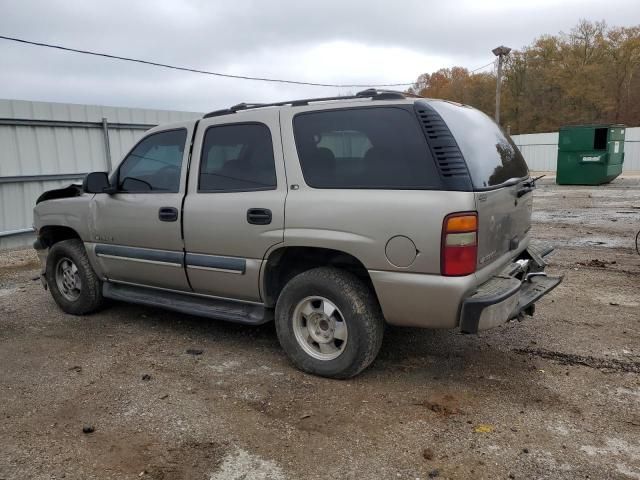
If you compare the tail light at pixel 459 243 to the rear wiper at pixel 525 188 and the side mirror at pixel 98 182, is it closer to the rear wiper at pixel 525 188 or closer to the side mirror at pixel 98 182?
the rear wiper at pixel 525 188

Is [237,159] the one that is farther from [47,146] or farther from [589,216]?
[589,216]

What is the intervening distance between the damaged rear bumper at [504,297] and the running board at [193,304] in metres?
1.64

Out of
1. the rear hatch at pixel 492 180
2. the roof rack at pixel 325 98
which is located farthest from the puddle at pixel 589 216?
the roof rack at pixel 325 98

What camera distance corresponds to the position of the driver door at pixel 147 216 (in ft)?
14.5

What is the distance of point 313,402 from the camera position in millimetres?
3469

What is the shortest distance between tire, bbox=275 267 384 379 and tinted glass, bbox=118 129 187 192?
1.50 m

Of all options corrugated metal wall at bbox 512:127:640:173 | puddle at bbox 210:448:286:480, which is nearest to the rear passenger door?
puddle at bbox 210:448:286:480

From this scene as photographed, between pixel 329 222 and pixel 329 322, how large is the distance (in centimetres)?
73

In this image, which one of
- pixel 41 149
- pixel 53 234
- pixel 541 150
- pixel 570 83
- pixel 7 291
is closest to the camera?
pixel 53 234

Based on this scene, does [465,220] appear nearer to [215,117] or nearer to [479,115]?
[479,115]

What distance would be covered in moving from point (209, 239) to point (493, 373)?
2392 mm

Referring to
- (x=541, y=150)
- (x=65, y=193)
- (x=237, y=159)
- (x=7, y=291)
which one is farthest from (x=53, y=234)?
(x=541, y=150)

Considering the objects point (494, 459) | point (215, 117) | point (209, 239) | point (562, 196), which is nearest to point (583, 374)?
point (494, 459)

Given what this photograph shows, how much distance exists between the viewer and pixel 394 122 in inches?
136
